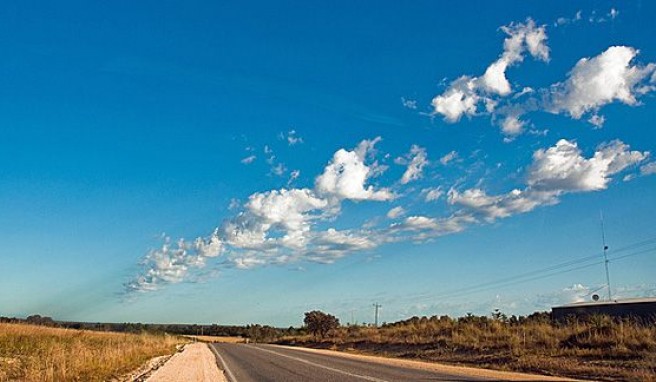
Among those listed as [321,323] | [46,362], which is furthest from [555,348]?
[321,323]

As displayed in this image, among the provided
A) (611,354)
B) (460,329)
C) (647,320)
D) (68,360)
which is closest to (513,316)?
(460,329)

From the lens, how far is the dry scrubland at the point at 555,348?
21703 millimetres

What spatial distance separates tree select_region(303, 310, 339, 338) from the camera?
94.2 meters

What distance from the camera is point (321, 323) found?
95062 millimetres

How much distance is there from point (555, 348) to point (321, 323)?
68.5 meters

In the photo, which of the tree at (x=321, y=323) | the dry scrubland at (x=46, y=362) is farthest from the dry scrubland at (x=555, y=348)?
the tree at (x=321, y=323)

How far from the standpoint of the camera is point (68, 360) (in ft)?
74.3

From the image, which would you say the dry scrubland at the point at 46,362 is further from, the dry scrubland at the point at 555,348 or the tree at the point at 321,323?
the tree at the point at 321,323

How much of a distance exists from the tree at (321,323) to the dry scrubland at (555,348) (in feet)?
162

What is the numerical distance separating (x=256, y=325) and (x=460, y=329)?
12054cm

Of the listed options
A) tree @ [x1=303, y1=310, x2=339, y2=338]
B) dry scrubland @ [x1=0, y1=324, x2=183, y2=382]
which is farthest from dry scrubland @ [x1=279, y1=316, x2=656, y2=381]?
tree @ [x1=303, y1=310, x2=339, y2=338]

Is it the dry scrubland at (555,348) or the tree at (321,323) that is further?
the tree at (321,323)

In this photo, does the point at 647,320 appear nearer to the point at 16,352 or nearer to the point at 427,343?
the point at 427,343

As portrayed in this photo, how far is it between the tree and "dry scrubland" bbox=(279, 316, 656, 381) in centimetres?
4946
